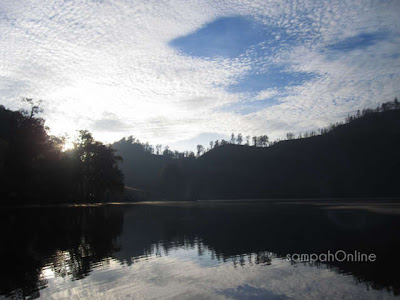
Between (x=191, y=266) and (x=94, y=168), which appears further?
(x=94, y=168)

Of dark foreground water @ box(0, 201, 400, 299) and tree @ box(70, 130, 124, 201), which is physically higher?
tree @ box(70, 130, 124, 201)

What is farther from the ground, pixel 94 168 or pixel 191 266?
pixel 94 168

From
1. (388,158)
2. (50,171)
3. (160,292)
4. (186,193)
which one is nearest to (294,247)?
(160,292)

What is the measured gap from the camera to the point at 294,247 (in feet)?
96.1

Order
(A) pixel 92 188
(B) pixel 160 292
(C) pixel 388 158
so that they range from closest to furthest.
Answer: (B) pixel 160 292, (A) pixel 92 188, (C) pixel 388 158

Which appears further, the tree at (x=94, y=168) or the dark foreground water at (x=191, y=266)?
the tree at (x=94, y=168)

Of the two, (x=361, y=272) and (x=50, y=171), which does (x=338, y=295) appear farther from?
(x=50, y=171)

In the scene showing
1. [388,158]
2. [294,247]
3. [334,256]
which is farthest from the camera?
[388,158]

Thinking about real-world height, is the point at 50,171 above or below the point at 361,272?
above

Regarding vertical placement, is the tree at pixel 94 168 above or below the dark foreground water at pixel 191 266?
above

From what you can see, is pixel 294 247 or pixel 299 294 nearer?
pixel 299 294

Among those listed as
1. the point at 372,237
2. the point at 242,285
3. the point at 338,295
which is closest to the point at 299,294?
the point at 338,295

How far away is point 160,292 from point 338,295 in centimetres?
983

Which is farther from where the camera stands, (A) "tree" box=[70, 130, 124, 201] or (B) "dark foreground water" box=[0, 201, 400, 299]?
(A) "tree" box=[70, 130, 124, 201]
